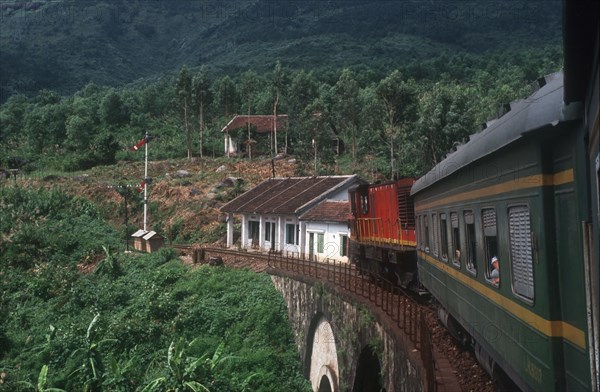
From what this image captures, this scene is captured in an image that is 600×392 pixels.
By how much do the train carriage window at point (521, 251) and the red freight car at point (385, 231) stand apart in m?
10.1

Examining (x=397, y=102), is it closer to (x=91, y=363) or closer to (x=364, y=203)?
(x=364, y=203)

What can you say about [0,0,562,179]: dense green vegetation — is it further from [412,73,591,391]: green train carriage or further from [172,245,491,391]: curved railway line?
[172,245,491,391]: curved railway line

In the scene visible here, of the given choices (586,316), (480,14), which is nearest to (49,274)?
(586,316)

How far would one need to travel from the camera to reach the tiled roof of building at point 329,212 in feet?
94.9

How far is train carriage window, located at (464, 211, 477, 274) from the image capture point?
7645 mm

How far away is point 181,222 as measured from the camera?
4469 centimetres

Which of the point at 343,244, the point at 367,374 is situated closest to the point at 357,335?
the point at 367,374

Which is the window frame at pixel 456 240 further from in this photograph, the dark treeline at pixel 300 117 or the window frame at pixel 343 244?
the dark treeline at pixel 300 117

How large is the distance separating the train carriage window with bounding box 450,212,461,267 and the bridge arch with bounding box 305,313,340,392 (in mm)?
8694

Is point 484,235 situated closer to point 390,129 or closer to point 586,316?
point 586,316

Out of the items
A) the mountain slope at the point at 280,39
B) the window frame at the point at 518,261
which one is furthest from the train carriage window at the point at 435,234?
the mountain slope at the point at 280,39

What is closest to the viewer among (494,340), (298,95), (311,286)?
(494,340)

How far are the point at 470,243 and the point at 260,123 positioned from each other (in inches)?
2114

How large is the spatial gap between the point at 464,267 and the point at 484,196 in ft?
5.68
